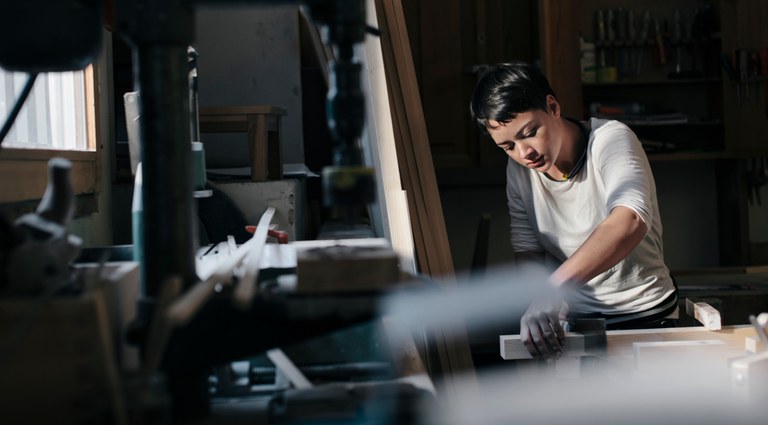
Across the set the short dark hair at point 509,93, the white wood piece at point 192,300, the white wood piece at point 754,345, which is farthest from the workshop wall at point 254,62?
the white wood piece at point 192,300

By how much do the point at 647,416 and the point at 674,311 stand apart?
5.23 ft

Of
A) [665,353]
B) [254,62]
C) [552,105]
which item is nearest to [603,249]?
[552,105]

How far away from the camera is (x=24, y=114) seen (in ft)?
6.31

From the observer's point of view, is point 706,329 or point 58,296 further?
point 706,329

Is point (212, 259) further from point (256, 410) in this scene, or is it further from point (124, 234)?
point (124, 234)

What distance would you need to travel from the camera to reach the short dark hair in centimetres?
254

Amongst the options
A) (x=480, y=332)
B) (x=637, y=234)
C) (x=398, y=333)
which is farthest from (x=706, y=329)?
(x=480, y=332)

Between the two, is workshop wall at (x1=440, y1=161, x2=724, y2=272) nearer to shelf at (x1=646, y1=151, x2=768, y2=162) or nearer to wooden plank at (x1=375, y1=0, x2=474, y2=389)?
shelf at (x1=646, y1=151, x2=768, y2=162)

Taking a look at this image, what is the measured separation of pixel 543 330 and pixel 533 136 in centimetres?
73

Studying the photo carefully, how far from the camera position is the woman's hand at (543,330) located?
1975mm

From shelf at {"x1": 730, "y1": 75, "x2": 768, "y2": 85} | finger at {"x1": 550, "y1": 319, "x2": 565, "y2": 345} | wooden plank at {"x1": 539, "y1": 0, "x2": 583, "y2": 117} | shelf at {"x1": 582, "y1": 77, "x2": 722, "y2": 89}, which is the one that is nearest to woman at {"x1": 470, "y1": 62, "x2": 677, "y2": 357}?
finger at {"x1": 550, "y1": 319, "x2": 565, "y2": 345}

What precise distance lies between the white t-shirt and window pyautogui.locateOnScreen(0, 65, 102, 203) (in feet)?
4.72

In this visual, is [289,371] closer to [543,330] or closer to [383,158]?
[543,330]

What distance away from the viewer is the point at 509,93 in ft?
8.30
